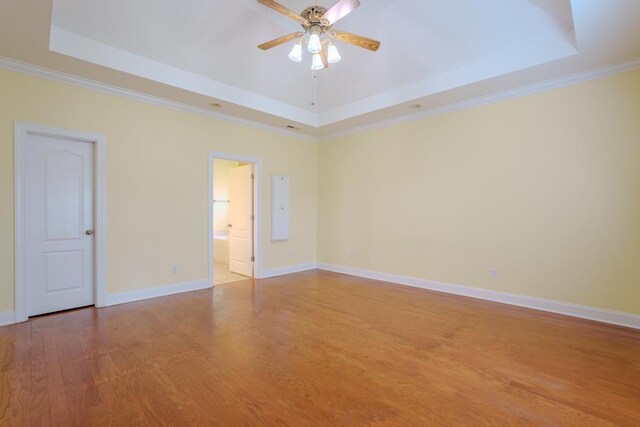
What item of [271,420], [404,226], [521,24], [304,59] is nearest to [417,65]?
[521,24]

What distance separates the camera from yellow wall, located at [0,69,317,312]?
134 inches

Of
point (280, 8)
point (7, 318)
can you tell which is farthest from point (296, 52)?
point (7, 318)

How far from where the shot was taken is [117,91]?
4082mm

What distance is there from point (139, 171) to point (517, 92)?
5.25m

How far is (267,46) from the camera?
3266mm

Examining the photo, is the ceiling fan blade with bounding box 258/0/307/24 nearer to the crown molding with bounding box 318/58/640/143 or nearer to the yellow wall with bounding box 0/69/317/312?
the yellow wall with bounding box 0/69/317/312

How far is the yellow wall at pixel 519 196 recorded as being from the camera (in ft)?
11.3

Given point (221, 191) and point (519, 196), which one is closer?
point (519, 196)

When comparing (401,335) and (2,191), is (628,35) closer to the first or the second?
(401,335)

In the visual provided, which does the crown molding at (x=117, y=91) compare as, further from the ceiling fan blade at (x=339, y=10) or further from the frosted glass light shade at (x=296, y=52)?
the ceiling fan blade at (x=339, y=10)

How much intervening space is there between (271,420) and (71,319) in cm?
310

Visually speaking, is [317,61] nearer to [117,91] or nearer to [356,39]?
[356,39]

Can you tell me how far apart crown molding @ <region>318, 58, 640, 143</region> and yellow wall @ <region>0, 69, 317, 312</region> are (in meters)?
2.65

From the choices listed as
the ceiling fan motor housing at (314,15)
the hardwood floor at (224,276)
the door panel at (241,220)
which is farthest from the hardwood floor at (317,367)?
the ceiling fan motor housing at (314,15)
